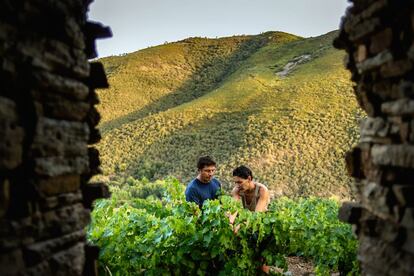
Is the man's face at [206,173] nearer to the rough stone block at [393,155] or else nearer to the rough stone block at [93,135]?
the rough stone block at [93,135]

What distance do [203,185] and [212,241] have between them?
41.1 inches

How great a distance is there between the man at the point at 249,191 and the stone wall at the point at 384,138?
267cm

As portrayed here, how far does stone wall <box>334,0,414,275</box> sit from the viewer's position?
2.50 metres

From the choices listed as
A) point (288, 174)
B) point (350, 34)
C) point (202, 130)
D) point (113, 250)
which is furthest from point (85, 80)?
point (202, 130)

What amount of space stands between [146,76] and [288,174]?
33.1 metres

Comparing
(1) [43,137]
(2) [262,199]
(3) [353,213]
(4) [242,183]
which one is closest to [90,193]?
(1) [43,137]

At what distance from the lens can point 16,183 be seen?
2518 mm

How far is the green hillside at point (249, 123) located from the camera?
26234 mm

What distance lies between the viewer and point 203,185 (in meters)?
6.21

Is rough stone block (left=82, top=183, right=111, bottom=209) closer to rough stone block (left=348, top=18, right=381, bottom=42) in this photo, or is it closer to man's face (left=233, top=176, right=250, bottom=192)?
rough stone block (left=348, top=18, right=381, bottom=42)

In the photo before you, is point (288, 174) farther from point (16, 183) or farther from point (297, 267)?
point (16, 183)

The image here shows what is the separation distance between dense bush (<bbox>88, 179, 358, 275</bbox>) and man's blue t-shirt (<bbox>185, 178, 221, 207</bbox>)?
0.36 metres

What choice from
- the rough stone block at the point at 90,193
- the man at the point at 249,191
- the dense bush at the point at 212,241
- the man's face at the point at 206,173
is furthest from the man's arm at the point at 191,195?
the rough stone block at the point at 90,193

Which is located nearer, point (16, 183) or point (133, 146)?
point (16, 183)
